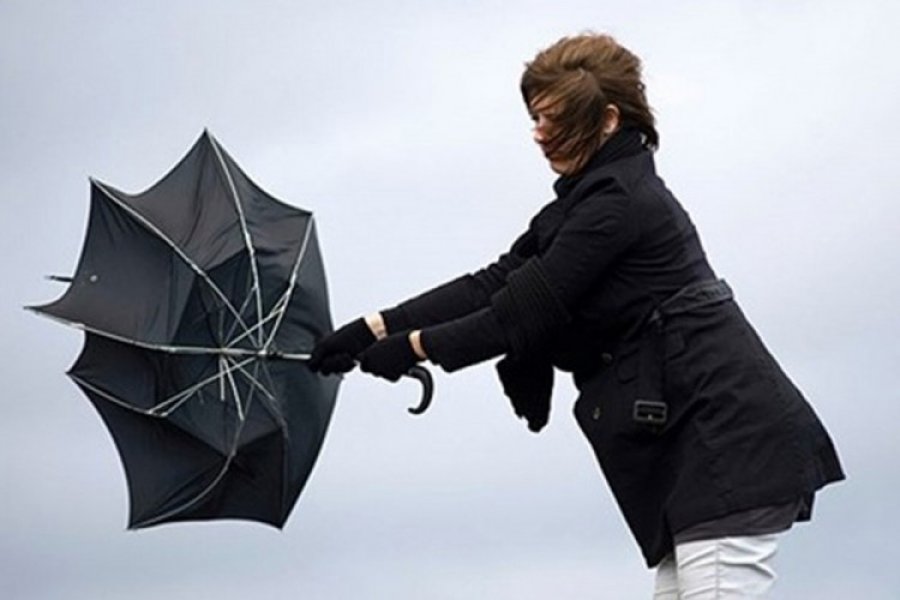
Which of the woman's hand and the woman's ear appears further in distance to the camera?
the woman's hand

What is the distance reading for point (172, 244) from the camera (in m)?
11.1

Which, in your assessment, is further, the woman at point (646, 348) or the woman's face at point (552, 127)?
the woman's face at point (552, 127)

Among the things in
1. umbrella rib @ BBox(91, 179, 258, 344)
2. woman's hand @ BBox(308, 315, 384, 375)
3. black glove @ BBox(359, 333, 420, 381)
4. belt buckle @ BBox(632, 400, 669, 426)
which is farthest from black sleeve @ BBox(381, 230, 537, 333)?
belt buckle @ BBox(632, 400, 669, 426)

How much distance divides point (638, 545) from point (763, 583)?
59 cm

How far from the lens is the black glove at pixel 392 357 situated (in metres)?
9.31

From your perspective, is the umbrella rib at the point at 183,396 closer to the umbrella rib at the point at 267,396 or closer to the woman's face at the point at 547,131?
the umbrella rib at the point at 267,396

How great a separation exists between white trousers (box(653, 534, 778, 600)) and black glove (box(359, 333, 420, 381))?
4.68 feet

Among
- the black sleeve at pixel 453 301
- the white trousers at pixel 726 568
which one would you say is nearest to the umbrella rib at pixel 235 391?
the black sleeve at pixel 453 301

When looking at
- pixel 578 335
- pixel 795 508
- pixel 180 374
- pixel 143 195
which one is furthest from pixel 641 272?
pixel 143 195

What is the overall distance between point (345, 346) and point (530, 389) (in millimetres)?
1037

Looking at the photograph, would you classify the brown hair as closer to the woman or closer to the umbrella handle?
the woman

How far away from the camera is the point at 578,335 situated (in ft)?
29.7

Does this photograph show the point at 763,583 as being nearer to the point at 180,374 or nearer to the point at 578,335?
the point at 578,335

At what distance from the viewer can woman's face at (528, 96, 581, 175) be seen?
893 cm
